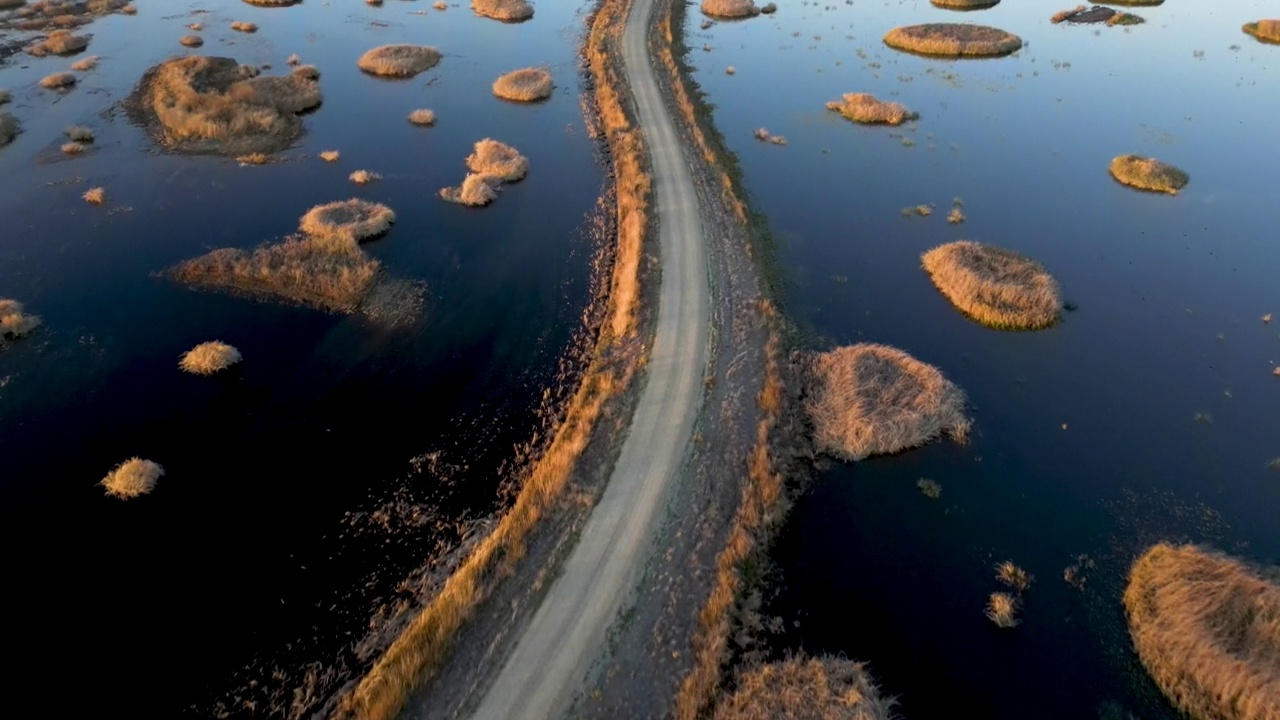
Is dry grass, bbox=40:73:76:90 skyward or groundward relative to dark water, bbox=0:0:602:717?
skyward

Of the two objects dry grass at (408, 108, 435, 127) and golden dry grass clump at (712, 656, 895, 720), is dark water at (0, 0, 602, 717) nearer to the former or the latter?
dry grass at (408, 108, 435, 127)

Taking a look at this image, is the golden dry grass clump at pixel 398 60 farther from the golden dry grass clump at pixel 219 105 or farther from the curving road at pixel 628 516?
the curving road at pixel 628 516

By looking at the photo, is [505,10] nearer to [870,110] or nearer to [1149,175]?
[870,110]

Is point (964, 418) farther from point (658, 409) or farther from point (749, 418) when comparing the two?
point (658, 409)

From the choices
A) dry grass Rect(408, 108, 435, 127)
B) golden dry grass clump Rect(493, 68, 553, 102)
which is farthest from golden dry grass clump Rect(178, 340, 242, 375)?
golden dry grass clump Rect(493, 68, 553, 102)

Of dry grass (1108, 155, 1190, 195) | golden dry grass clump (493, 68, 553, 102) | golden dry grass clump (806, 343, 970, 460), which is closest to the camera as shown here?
golden dry grass clump (806, 343, 970, 460)

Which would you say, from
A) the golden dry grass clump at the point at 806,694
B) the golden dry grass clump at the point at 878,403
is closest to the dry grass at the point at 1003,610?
the golden dry grass clump at the point at 806,694

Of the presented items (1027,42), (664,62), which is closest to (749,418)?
(664,62)
